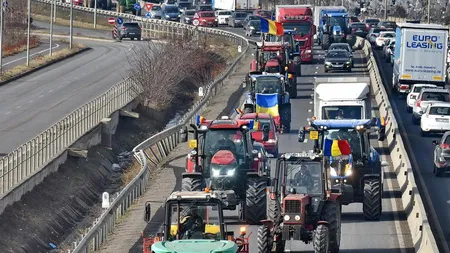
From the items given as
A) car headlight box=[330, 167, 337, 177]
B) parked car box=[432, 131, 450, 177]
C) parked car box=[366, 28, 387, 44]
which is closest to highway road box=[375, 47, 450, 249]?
parked car box=[432, 131, 450, 177]

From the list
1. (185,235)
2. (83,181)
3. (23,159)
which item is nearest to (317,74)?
(83,181)

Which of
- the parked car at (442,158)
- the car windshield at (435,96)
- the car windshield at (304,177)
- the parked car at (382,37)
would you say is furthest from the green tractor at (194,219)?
the parked car at (382,37)

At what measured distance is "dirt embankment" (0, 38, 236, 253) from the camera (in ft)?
102

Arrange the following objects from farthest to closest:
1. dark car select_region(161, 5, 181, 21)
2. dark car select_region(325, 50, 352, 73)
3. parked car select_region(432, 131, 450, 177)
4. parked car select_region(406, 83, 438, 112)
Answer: dark car select_region(161, 5, 181, 21) < dark car select_region(325, 50, 352, 73) < parked car select_region(406, 83, 438, 112) < parked car select_region(432, 131, 450, 177)

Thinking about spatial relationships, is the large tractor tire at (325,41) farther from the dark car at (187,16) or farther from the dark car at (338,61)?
the dark car at (187,16)

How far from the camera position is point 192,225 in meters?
20.9

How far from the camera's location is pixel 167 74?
2388 inches

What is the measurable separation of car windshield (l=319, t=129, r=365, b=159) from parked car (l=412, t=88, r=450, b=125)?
19133 mm

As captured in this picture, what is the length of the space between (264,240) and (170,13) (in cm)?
8442

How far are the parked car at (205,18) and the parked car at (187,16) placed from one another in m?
1.13

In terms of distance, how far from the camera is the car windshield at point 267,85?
47562 mm

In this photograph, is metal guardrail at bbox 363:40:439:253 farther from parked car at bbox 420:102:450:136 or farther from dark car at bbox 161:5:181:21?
dark car at bbox 161:5:181:21

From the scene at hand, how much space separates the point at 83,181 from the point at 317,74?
28830 mm

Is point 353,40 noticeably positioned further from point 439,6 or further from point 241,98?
point 439,6
